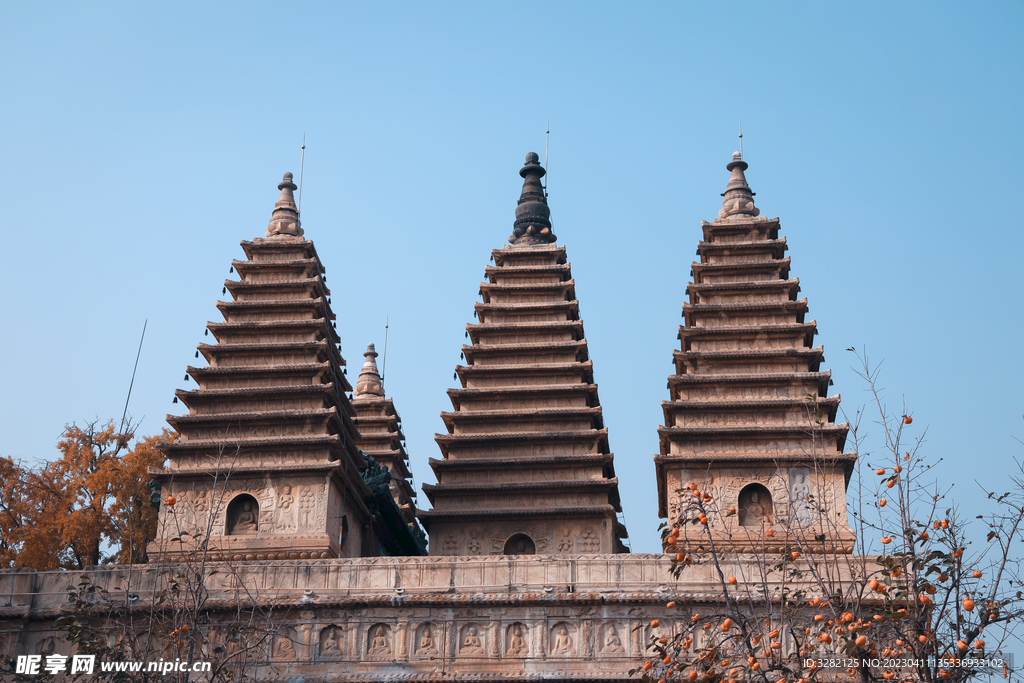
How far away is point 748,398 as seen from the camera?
37781 millimetres

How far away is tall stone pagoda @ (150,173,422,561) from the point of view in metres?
35.9

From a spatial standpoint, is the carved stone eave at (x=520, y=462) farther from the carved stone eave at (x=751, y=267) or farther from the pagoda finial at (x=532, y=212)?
the pagoda finial at (x=532, y=212)

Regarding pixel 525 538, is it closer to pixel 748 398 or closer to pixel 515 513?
pixel 515 513

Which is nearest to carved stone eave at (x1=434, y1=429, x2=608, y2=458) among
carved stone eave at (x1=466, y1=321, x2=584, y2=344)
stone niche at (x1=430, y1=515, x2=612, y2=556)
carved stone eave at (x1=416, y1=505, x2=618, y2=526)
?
carved stone eave at (x1=416, y1=505, x2=618, y2=526)

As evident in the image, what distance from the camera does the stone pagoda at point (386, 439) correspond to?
168ft

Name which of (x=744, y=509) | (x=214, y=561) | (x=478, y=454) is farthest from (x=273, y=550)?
(x=744, y=509)

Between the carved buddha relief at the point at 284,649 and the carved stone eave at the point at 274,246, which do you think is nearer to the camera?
the carved buddha relief at the point at 284,649

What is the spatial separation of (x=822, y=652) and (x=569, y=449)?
12.5 metres

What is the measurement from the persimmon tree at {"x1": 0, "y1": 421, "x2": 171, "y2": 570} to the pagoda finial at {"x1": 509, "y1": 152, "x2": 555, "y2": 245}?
14.9 meters

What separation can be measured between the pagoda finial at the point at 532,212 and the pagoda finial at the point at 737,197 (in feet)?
21.7

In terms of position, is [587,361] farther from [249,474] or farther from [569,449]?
[249,474]

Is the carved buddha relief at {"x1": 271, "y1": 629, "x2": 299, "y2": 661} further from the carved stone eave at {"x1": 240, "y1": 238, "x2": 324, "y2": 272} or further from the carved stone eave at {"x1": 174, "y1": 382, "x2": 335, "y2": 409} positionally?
the carved stone eave at {"x1": 240, "y1": 238, "x2": 324, "y2": 272}

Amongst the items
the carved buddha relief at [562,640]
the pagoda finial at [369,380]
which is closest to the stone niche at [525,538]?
the carved buddha relief at [562,640]

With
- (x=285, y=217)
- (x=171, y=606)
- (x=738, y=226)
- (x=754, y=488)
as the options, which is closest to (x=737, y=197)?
(x=738, y=226)
